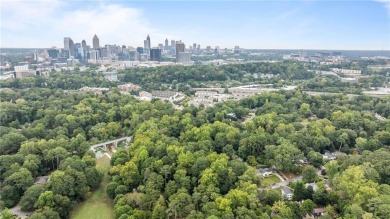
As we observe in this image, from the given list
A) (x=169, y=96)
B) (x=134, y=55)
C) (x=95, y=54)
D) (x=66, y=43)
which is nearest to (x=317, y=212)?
(x=169, y=96)

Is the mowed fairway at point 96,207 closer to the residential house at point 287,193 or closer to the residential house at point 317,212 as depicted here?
the residential house at point 287,193

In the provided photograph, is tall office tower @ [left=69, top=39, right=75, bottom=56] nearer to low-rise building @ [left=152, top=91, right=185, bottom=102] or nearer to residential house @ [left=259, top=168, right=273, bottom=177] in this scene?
low-rise building @ [left=152, top=91, right=185, bottom=102]

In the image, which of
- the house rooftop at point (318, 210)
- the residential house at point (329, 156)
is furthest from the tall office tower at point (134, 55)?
the house rooftop at point (318, 210)

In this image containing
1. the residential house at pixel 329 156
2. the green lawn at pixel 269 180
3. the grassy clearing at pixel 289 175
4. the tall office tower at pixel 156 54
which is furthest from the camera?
the tall office tower at pixel 156 54

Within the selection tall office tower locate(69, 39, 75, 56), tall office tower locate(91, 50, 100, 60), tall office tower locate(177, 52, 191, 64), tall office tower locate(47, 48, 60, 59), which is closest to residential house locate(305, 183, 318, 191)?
tall office tower locate(177, 52, 191, 64)

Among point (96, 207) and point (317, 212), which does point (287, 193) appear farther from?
point (96, 207)

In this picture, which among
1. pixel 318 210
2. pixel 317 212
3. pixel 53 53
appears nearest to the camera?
pixel 317 212
